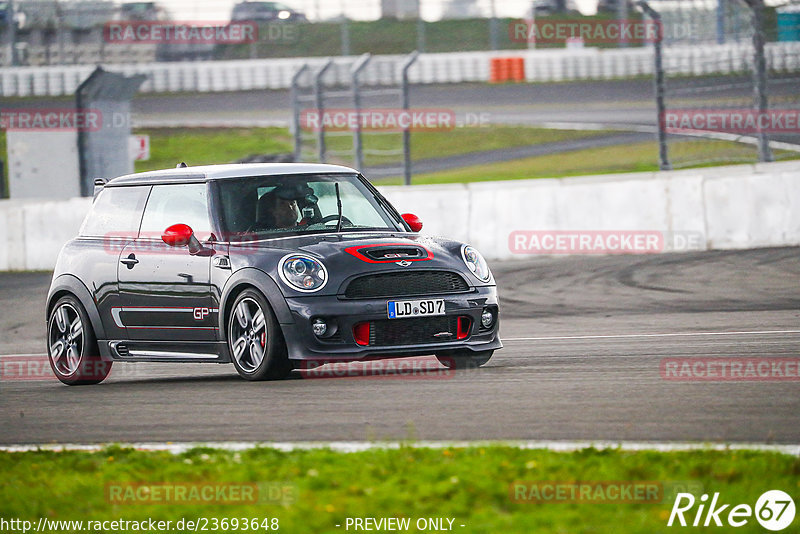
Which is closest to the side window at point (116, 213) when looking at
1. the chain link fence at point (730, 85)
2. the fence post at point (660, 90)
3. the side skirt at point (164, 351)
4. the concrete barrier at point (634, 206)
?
the side skirt at point (164, 351)

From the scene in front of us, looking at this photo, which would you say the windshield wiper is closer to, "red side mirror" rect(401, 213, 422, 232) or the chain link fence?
"red side mirror" rect(401, 213, 422, 232)

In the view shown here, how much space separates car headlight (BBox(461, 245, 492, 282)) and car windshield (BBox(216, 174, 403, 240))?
2.42ft

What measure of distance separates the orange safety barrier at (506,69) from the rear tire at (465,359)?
30.1m

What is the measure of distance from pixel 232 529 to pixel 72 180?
1785 centimetres

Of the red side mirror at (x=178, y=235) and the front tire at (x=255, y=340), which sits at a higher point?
the red side mirror at (x=178, y=235)

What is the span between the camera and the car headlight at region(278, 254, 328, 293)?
28.3 feet

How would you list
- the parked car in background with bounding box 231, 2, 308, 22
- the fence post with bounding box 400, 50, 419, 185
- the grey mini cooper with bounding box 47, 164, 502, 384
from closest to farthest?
the grey mini cooper with bounding box 47, 164, 502, 384 → the fence post with bounding box 400, 50, 419, 185 → the parked car in background with bounding box 231, 2, 308, 22

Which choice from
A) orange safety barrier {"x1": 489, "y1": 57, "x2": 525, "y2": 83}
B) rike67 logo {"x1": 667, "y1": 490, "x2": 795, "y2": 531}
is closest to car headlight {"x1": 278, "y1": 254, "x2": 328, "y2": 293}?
rike67 logo {"x1": 667, "y1": 490, "x2": 795, "y2": 531}

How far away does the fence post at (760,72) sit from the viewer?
15852mm

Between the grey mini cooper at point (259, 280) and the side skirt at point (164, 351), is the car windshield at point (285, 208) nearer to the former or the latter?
the grey mini cooper at point (259, 280)

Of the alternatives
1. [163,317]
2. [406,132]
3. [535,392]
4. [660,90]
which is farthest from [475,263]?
[406,132]

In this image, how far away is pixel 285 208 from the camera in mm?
9508

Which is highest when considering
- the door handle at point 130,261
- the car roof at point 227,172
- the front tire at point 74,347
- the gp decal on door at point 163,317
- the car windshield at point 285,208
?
the car roof at point 227,172

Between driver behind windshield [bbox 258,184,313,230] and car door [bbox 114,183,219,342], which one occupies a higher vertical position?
driver behind windshield [bbox 258,184,313,230]
